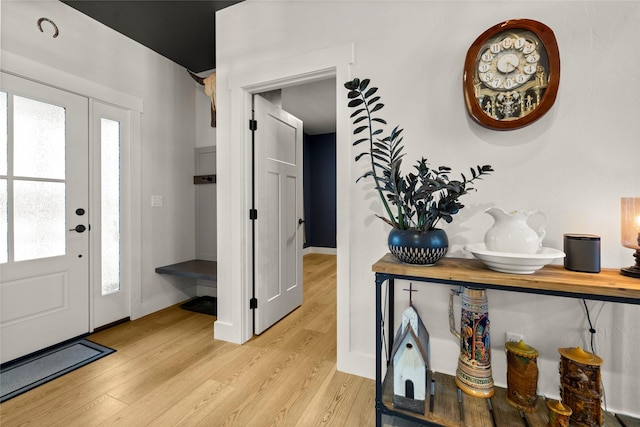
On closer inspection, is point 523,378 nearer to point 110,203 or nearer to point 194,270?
point 194,270

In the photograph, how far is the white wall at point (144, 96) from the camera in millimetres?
2076

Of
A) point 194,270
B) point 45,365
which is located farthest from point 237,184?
point 45,365

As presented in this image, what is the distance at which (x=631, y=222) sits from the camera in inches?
45.7

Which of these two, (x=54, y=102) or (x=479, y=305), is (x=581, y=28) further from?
(x=54, y=102)

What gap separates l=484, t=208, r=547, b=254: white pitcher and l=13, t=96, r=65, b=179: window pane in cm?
291

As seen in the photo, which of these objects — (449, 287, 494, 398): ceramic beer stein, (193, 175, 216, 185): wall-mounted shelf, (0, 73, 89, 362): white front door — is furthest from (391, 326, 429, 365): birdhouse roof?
(193, 175, 216, 185): wall-mounted shelf

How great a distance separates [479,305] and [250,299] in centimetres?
164

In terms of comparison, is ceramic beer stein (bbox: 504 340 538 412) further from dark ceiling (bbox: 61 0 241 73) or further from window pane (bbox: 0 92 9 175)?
window pane (bbox: 0 92 9 175)

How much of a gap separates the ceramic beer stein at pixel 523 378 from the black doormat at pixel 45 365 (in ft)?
8.37

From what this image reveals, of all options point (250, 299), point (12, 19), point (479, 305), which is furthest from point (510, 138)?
point (12, 19)

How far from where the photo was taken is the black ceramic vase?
1.27 metres

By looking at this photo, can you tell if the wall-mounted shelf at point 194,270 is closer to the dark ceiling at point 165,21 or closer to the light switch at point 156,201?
the light switch at point 156,201

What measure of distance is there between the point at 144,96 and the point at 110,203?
109 cm

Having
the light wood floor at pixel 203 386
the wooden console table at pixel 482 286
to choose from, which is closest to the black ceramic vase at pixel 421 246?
the wooden console table at pixel 482 286
